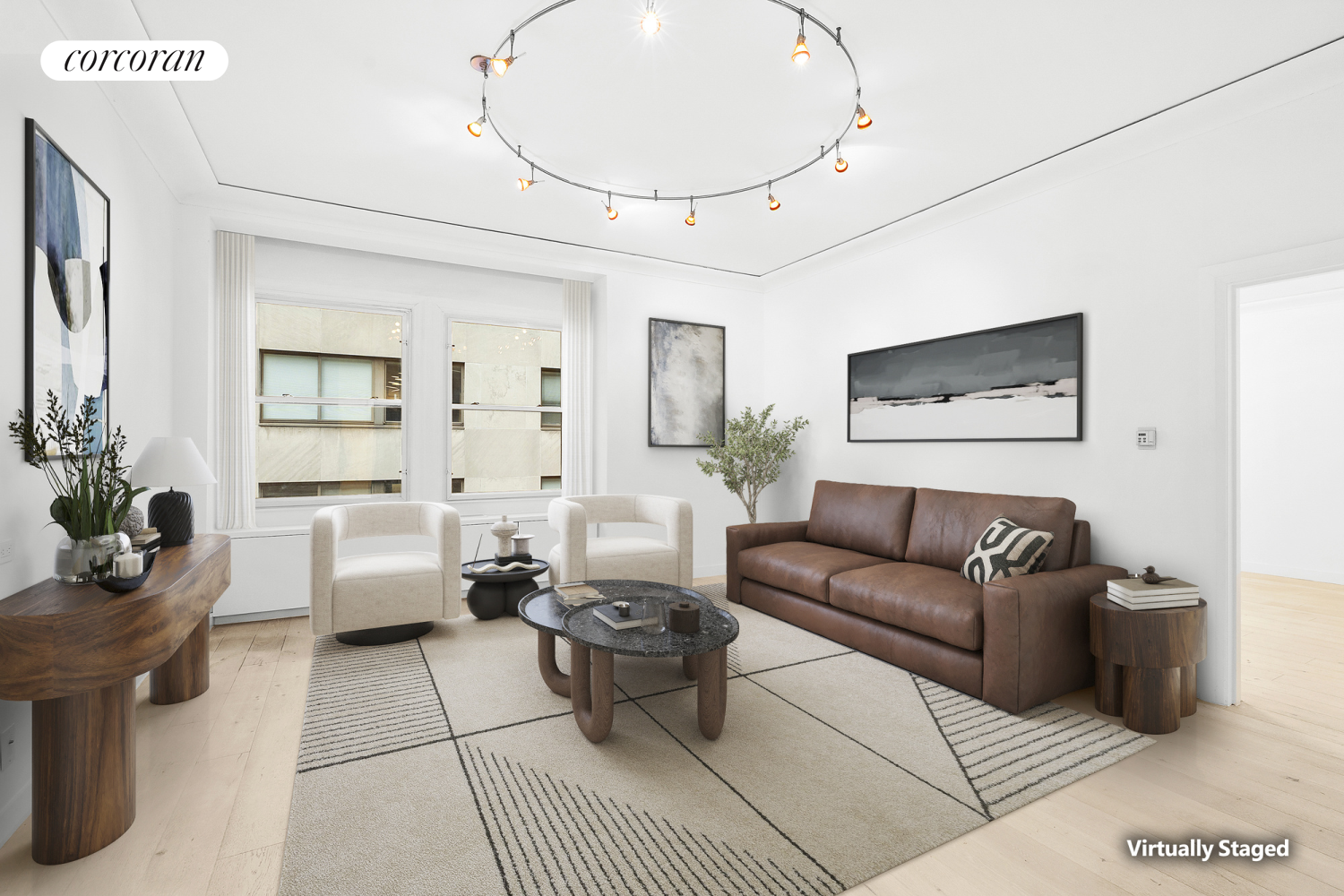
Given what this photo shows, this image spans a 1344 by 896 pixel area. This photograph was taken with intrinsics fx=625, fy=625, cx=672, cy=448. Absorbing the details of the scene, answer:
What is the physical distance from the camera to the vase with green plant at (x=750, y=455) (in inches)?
204

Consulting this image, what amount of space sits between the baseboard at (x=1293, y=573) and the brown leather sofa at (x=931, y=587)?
382cm

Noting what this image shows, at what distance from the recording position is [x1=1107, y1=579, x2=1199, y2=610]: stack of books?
2.69 meters

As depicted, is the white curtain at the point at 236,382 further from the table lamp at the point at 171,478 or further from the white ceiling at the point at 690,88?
the table lamp at the point at 171,478

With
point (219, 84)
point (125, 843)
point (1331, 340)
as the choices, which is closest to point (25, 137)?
point (219, 84)

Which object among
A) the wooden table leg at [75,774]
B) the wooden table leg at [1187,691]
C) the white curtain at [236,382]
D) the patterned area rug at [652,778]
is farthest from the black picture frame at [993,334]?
the white curtain at [236,382]

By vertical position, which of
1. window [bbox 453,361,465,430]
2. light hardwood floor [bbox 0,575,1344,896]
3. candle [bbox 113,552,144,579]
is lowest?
light hardwood floor [bbox 0,575,1344,896]

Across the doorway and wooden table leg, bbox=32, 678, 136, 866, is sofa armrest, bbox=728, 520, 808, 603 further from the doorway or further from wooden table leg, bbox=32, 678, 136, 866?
wooden table leg, bbox=32, 678, 136, 866

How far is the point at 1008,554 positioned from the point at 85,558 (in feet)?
12.5

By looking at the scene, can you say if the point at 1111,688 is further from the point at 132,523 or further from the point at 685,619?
the point at 132,523

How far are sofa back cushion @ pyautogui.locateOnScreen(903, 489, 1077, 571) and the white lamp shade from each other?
3.87 meters

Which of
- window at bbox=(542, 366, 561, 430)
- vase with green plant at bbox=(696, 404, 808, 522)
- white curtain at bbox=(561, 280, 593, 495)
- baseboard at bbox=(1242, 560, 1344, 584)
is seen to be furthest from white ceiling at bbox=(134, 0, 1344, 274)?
baseboard at bbox=(1242, 560, 1344, 584)

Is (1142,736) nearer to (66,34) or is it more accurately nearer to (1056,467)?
(1056,467)

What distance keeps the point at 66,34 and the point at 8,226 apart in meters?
0.91

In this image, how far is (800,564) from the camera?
13.2 feet
